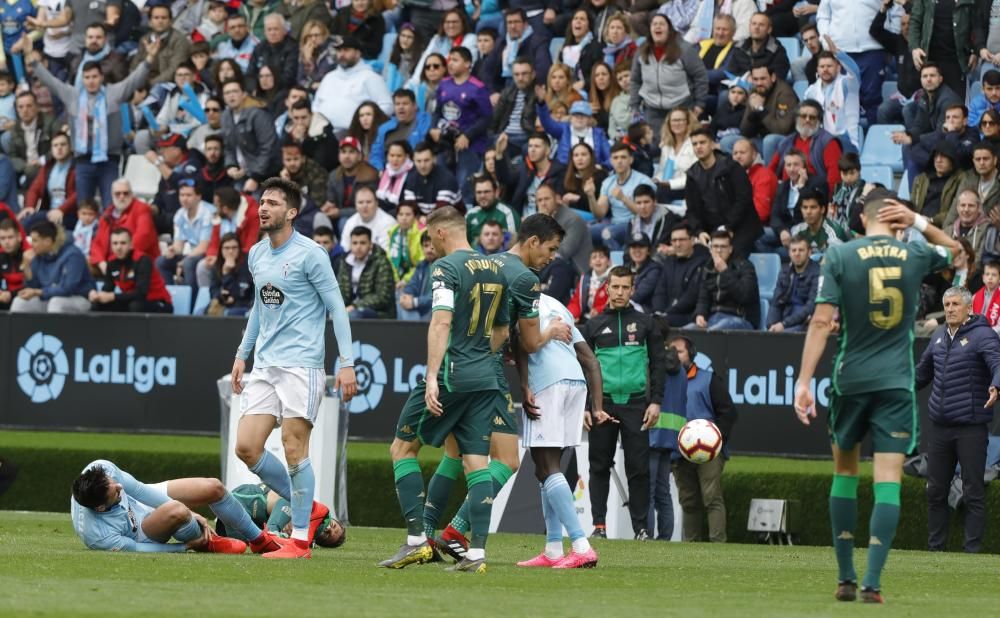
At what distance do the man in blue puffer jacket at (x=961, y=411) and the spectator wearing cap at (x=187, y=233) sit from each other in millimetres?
10672

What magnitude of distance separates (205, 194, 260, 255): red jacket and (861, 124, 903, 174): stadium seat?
24.3 ft

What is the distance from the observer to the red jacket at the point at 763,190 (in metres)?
20.4

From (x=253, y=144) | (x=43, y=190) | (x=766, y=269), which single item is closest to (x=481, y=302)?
(x=766, y=269)

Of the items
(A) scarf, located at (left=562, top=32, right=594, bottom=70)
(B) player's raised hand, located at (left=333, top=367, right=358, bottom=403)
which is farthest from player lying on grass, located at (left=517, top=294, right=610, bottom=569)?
(A) scarf, located at (left=562, top=32, right=594, bottom=70)

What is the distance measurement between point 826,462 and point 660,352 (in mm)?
2500

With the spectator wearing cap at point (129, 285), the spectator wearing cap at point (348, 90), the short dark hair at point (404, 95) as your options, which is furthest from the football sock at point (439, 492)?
the spectator wearing cap at point (348, 90)

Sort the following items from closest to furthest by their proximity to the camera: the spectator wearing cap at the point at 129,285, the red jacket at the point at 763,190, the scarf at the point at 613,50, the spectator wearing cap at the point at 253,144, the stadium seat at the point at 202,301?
the red jacket at the point at 763,190, the spectator wearing cap at the point at 129,285, the stadium seat at the point at 202,301, the scarf at the point at 613,50, the spectator wearing cap at the point at 253,144

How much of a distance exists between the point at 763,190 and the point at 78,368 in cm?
828

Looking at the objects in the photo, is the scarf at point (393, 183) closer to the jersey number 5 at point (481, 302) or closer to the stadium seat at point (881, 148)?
the stadium seat at point (881, 148)

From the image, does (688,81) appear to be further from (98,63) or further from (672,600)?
(672,600)

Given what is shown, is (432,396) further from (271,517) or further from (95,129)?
(95,129)

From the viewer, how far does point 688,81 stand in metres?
22.1

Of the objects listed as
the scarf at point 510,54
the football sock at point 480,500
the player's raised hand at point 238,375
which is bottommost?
the football sock at point 480,500

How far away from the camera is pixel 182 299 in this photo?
75.2 ft
